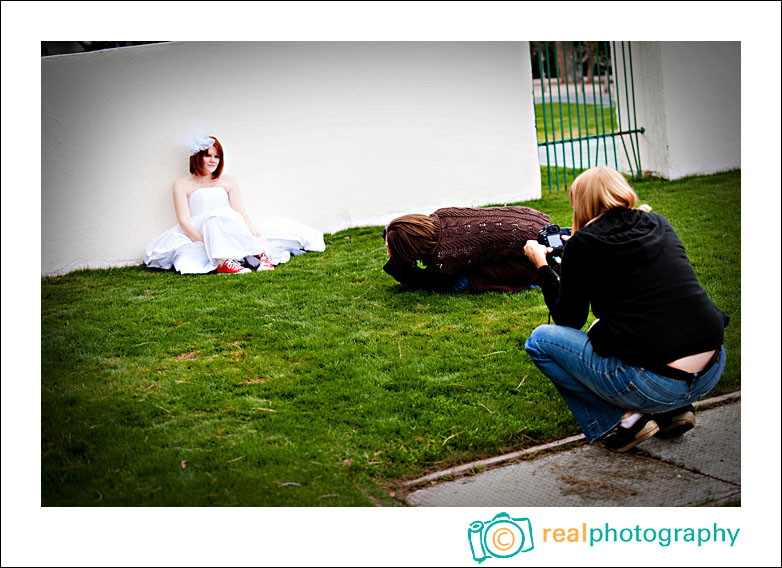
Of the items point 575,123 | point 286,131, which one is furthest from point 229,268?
point 575,123

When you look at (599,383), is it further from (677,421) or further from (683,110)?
(683,110)

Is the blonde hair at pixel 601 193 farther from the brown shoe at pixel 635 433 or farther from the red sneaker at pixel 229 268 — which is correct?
the red sneaker at pixel 229 268

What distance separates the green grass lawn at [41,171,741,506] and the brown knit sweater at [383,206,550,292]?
0.48 feet

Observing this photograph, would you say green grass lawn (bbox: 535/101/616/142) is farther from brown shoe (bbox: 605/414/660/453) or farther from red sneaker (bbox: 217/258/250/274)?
brown shoe (bbox: 605/414/660/453)

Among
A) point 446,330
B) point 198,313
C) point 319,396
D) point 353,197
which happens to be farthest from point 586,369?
point 353,197

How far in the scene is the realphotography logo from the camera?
2965 millimetres

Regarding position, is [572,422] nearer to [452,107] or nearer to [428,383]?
[428,383]

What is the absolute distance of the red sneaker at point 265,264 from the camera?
6680mm

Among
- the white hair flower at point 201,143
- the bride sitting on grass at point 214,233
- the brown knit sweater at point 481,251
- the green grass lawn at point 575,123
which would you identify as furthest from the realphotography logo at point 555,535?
the green grass lawn at point 575,123

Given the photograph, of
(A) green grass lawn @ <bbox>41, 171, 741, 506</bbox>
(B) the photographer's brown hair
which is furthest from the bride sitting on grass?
(B) the photographer's brown hair

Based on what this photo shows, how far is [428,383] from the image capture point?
399 cm

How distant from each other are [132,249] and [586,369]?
16.7 feet

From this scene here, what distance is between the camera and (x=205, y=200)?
7.07 m

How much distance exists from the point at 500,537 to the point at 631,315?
1.00 m
